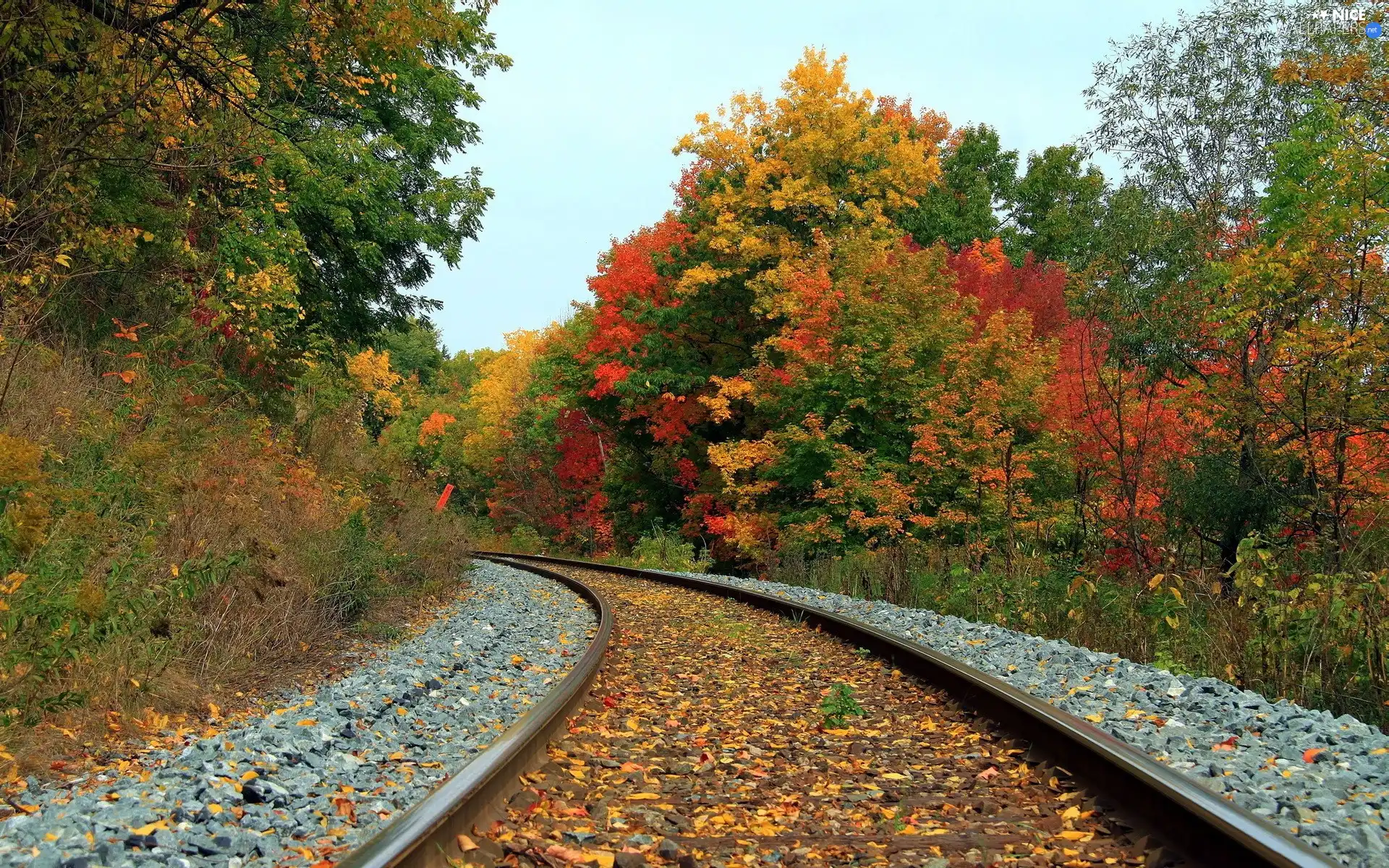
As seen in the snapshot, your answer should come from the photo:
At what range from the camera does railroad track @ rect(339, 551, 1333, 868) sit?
138 inches

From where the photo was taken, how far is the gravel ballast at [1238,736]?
3.64 meters

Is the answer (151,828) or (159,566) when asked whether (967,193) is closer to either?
(159,566)

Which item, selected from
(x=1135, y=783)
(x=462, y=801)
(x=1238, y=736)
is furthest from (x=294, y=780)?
(x=1238, y=736)

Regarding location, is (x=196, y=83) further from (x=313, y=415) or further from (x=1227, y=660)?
(x=1227, y=660)

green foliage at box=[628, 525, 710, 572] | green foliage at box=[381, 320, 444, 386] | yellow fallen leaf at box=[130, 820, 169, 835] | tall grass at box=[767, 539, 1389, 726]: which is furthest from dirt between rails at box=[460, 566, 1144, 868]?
green foliage at box=[381, 320, 444, 386]

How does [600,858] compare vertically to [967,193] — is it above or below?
below

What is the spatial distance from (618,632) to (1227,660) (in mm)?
5859

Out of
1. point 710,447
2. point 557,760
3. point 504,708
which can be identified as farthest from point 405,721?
point 710,447

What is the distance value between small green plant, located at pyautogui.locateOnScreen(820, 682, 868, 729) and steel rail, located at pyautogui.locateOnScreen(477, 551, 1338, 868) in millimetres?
754

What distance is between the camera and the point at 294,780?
426 cm

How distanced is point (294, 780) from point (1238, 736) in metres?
4.78

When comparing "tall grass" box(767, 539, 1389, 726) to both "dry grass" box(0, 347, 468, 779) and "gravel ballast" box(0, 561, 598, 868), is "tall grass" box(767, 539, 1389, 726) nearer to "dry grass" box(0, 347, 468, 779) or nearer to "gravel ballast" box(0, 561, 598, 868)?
"gravel ballast" box(0, 561, 598, 868)

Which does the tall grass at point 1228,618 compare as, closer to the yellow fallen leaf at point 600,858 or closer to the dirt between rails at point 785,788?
the dirt between rails at point 785,788

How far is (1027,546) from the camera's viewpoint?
1327 centimetres
